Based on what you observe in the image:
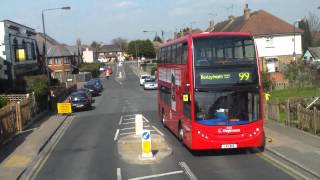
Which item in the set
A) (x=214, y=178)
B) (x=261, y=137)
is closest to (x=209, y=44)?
(x=261, y=137)

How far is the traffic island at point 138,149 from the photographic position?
18.3m

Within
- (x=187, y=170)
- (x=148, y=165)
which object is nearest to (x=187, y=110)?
(x=148, y=165)

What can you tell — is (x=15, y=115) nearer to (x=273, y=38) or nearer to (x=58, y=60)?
(x=273, y=38)

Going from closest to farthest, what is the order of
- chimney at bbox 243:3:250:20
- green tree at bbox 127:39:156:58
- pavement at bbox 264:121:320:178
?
pavement at bbox 264:121:320:178
chimney at bbox 243:3:250:20
green tree at bbox 127:39:156:58

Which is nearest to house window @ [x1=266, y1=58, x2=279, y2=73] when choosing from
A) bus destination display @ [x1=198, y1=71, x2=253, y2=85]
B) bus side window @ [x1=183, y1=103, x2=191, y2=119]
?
bus side window @ [x1=183, y1=103, x2=191, y2=119]

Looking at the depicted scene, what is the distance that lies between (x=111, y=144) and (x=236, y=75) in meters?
6.97

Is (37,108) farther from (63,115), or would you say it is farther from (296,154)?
(296,154)

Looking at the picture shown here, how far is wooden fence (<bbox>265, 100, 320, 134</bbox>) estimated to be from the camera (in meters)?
21.6

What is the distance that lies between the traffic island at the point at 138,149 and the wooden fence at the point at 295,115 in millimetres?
5781

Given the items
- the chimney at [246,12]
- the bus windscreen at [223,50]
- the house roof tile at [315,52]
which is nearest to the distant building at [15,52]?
the bus windscreen at [223,50]

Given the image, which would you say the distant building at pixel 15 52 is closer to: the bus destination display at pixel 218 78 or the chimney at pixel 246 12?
the bus destination display at pixel 218 78

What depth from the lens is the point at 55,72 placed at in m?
111

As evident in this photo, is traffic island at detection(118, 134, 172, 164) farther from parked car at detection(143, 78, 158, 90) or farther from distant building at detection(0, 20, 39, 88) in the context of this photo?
parked car at detection(143, 78, 158, 90)

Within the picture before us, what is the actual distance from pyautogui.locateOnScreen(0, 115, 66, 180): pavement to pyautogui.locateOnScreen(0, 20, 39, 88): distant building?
1303 centimetres
